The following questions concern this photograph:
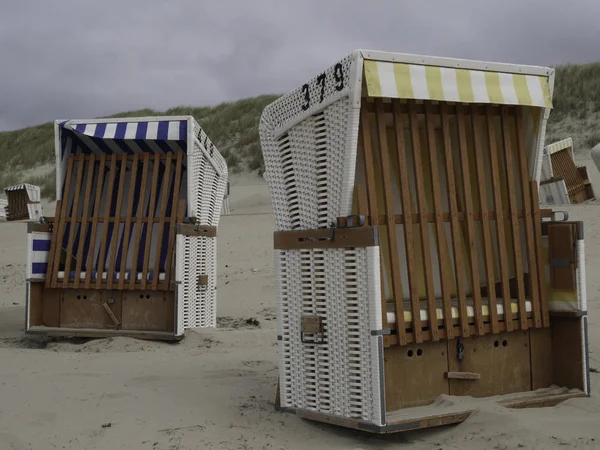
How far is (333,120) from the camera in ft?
13.5

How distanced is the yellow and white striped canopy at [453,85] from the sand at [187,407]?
192 centimetres

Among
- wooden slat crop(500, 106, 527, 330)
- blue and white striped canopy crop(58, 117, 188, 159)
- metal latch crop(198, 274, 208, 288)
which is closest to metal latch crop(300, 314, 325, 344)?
wooden slat crop(500, 106, 527, 330)

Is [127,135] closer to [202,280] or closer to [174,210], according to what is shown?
[174,210]

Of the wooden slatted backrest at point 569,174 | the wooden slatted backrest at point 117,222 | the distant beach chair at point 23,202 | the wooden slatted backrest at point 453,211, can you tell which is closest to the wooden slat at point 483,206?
the wooden slatted backrest at point 453,211

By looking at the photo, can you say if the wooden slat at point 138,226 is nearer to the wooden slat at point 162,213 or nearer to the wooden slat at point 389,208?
the wooden slat at point 162,213

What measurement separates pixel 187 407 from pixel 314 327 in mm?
1118

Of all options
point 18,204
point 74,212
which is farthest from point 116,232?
point 18,204

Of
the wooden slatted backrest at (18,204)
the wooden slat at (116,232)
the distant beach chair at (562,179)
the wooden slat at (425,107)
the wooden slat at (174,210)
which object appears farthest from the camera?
the wooden slatted backrest at (18,204)

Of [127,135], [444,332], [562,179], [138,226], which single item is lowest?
[444,332]

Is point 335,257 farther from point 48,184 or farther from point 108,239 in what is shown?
point 48,184

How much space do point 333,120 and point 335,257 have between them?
812mm

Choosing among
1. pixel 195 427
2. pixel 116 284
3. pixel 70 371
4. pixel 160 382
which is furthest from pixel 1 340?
pixel 195 427

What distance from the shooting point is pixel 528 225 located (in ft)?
15.5

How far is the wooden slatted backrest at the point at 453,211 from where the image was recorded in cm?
428
